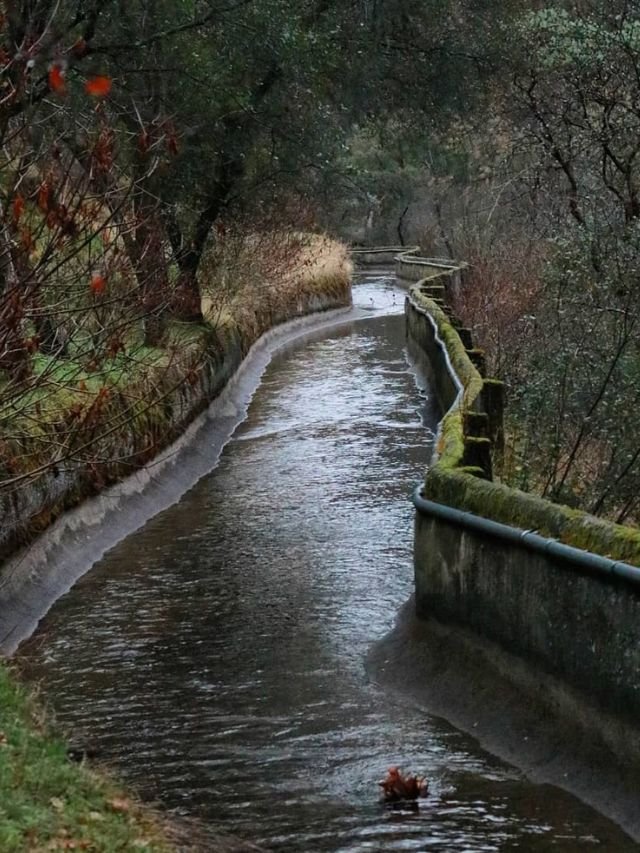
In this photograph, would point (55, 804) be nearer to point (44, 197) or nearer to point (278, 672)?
point (44, 197)

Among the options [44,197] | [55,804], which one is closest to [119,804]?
[55,804]

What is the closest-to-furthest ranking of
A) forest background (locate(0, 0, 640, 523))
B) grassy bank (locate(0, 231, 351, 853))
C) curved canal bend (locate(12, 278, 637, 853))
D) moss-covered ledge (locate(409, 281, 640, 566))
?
grassy bank (locate(0, 231, 351, 853)) < curved canal bend (locate(12, 278, 637, 853)) < moss-covered ledge (locate(409, 281, 640, 566)) < forest background (locate(0, 0, 640, 523))

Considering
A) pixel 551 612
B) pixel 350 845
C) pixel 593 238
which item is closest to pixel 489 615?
pixel 551 612

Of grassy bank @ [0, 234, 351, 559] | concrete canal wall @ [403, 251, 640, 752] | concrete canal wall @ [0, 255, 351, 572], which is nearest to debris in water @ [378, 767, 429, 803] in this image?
concrete canal wall @ [403, 251, 640, 752]

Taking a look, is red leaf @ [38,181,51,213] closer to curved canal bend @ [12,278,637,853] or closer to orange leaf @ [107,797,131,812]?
orange leaf @ [107,797,131,812]

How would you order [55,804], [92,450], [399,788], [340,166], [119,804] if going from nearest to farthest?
[55,804] < [119,804] < [399,788] < [92,450] < [340,166]

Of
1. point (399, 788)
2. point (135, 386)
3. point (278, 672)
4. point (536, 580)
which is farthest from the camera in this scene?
point (135, 386)

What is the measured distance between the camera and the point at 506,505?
343 inches

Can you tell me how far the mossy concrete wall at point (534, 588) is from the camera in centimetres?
733

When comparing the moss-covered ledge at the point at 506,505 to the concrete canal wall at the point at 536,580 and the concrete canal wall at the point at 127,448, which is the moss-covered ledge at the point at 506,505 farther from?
the concrete canal wall at the point at 127,448

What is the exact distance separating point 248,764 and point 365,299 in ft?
132

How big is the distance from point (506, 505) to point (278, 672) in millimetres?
2302

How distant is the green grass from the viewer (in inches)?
221

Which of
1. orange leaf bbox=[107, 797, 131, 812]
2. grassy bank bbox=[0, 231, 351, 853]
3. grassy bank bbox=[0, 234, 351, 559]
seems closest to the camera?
grassy bank bbox=[0, 231, 351, 853]
